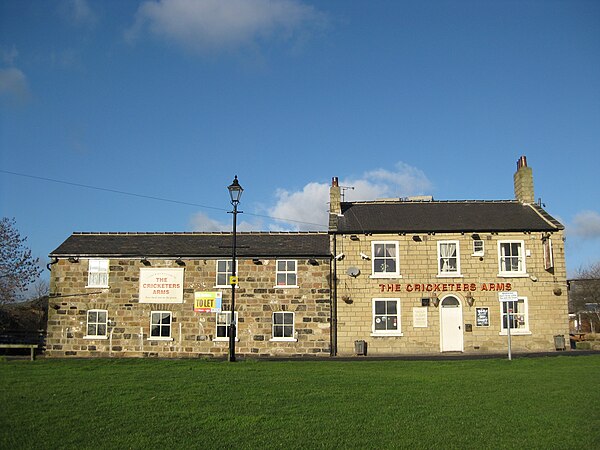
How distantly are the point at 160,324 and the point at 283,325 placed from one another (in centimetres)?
561

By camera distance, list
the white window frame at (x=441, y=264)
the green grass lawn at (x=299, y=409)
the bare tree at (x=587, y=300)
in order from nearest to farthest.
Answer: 1. the green grass lawn at (x=299, y=409)
2. the white window frame at (x=441, y=264)
3. the bare tree at (x=587, y=300)

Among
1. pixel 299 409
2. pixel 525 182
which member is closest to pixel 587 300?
pixel 525 182

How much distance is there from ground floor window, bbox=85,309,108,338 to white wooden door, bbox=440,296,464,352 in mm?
15274

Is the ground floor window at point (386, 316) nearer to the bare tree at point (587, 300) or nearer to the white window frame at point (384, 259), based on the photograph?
the white window frame at point (384, 259)

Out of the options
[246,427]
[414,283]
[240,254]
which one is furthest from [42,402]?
[414,283]

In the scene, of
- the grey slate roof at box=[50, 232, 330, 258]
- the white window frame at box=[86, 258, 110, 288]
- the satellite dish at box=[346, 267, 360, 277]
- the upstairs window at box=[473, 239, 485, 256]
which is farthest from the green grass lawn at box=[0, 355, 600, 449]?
the white window frame at box=[86, 258, 110, 288]

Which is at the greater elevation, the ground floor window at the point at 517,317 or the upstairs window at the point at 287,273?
the upstairs window at the point at 287,273

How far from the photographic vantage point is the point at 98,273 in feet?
93.2

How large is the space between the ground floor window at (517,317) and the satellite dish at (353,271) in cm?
663

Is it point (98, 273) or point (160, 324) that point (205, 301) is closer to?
point (160, 324)

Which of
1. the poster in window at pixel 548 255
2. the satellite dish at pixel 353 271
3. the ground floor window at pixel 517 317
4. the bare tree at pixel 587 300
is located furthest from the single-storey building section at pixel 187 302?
the bare tree at pixel 587 300

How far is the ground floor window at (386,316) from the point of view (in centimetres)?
2739

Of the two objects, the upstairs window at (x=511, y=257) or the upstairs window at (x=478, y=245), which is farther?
the upstairs window at (x=478, y=245)

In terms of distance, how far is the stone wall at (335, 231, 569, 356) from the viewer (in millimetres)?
27094
